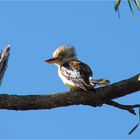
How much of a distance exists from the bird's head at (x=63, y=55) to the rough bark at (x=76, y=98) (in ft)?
3.62

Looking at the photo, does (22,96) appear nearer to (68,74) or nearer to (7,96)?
(7,96)

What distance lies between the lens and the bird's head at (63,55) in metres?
4.12

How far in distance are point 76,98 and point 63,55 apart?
128 cm

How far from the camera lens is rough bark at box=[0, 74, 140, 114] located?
293 cm

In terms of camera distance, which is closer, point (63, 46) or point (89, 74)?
point (89, 74)

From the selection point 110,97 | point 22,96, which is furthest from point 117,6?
point 22,96

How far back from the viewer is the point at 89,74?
3670 millimetres

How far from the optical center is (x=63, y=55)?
423cm

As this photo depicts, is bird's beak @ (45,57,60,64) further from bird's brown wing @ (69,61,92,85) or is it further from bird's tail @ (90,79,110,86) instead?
bird's tail @ (90,79,110,86)

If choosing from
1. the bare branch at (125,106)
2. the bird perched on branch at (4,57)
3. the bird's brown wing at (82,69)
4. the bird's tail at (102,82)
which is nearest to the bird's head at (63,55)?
the bird's brown wing at (82,69)

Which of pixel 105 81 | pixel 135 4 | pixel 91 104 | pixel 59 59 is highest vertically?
pixel 59 59

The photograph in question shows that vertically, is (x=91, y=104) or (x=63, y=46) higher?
(x=63, y=46)

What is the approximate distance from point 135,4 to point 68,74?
132 centimetres

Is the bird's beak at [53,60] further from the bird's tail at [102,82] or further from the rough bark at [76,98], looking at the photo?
the rough bark at [76,98]
